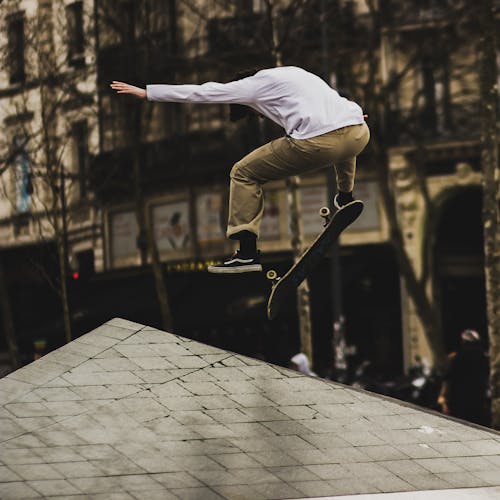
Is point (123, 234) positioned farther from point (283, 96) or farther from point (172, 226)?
point (283, 96)

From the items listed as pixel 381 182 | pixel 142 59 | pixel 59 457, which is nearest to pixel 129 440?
pixel 59 457

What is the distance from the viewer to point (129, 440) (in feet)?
33.7

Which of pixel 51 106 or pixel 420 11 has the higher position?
pixel 420 11

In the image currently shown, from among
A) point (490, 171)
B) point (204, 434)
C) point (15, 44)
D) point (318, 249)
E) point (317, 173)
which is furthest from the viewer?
point (317, 173)

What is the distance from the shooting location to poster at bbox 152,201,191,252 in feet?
105

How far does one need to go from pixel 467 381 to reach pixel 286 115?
18.7 ft

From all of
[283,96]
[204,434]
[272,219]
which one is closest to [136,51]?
[272,219]

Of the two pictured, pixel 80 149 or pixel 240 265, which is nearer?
pixel 240 265

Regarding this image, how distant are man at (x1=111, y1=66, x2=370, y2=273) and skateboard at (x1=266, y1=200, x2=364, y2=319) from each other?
1.72ft

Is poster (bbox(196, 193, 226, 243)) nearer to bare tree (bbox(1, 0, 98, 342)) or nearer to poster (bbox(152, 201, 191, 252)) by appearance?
poster (bbox(152, 201, 191, 252))

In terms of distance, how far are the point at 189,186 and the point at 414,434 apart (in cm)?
2129

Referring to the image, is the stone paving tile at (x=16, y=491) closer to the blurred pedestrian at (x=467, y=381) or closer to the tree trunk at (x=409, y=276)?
the blurred pedestrian at (x=467, y=381)

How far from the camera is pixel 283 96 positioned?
966cm

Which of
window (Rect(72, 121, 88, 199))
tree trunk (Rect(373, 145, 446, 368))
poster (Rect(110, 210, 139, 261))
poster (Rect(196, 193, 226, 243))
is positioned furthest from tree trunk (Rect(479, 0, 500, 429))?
window (Rect(72, 121, 88, 199))
